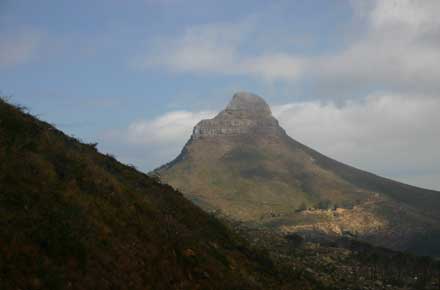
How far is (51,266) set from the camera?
43.5ft

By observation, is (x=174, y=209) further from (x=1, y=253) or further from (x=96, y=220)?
(x=1, y=253)

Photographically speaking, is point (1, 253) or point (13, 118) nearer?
point (1, 253)

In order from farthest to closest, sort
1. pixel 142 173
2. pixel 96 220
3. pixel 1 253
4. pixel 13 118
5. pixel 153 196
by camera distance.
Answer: pixel 142 173, pixel 153 196, pixel 13 118, pixel 96 220, pixel 1 253

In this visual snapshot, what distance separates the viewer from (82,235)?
50.8 ft

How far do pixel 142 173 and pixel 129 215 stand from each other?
17135 mm

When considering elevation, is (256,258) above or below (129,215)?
below

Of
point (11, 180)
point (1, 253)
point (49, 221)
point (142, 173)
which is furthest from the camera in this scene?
point (142, 173)

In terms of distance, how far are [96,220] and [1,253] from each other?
4962mm

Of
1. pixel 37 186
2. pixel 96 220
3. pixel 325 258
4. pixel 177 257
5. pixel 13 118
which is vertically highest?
pixel 13 118

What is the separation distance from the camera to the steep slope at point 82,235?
13406 millimetres

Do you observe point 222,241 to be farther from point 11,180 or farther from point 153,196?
point 11,180

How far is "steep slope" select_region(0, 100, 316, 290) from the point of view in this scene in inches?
528

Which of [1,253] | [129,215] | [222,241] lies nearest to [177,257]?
[129,215]

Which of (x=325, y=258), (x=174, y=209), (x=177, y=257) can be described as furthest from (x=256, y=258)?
(x=325, y=258)
